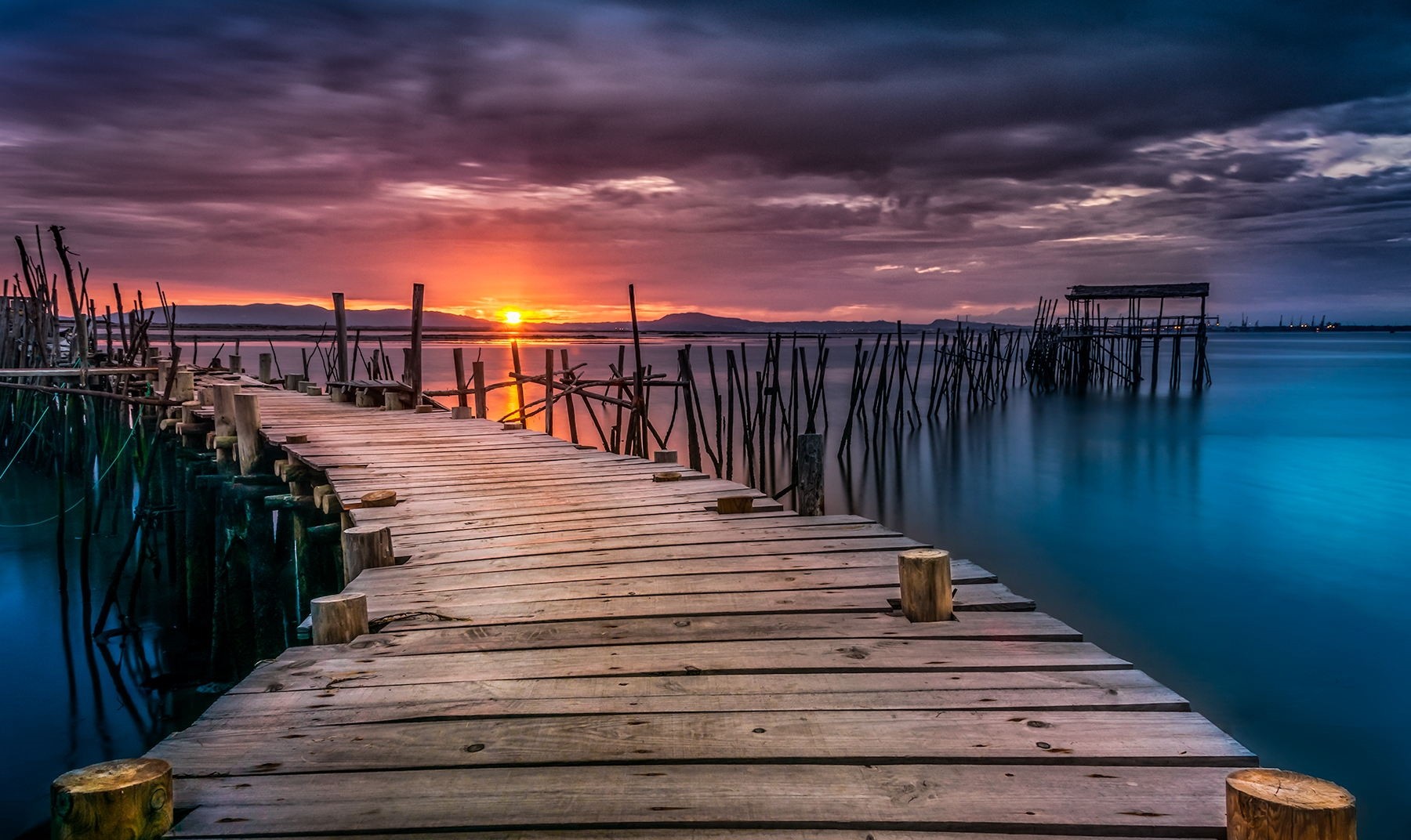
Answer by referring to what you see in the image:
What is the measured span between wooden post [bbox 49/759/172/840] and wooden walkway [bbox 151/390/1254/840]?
0.10 metres

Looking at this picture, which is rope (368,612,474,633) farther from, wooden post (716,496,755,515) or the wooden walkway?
wooden post (716,496,755,515)

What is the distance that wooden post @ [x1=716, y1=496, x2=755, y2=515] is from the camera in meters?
5.91

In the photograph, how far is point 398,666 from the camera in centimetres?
322

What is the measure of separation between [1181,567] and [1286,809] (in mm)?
12002

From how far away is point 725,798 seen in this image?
2254 mm

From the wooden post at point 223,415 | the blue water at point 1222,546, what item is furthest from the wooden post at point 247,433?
the blue water at point 1222,546

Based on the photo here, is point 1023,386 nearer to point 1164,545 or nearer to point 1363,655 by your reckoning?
point 1164,545

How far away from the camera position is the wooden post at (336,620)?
3.46m

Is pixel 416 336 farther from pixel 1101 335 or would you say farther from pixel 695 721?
pixel 1101 335

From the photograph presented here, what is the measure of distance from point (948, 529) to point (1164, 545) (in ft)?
10.8

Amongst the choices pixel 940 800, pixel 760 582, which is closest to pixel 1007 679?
pixel 940 800

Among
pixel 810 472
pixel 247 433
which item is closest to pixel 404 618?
pixel 810 472

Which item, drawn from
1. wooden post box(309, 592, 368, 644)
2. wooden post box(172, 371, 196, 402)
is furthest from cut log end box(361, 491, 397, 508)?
wooden post box(172, 371, 196, 402)

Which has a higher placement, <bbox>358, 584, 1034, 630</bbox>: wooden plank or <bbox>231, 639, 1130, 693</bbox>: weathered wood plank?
<bbox>358, 584, 1034, 630</bbox>: wooden plank
